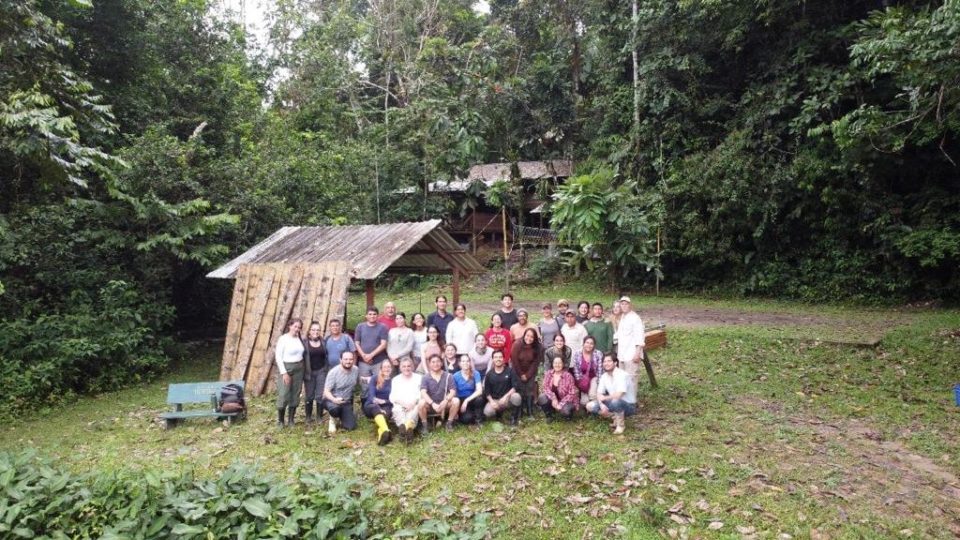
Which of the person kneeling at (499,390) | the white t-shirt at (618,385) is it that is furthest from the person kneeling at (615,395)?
the person kneeling at (499,390)

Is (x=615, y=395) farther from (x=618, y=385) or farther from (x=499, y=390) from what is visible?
(x=499, y=390)

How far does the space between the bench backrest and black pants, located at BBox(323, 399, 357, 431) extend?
67.2 inches

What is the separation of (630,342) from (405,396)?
9.80 ft

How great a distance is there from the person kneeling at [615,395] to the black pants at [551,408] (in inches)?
10.0

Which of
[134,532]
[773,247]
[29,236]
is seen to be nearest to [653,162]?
[773,247]

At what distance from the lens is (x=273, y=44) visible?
27969 mm

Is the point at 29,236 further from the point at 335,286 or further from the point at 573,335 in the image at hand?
the point at 573,335

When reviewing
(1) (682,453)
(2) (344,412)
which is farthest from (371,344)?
(1) (682,453)

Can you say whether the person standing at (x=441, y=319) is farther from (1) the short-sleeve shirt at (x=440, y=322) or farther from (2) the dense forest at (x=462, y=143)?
(2) the dense forest at (x=462, y=143)

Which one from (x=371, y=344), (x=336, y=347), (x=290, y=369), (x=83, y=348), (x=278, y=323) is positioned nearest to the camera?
(x=290, y=369)

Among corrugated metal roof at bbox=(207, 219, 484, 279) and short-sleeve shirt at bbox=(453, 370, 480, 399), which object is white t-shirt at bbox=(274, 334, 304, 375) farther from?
short-sleeve shirt at bbox=(453, 370, 480, 399)

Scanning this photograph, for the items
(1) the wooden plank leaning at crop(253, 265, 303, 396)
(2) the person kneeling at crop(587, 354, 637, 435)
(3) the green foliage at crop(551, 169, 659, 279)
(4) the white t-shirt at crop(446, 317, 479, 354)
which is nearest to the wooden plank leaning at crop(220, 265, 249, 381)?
(1) the wooden plank leaning at crop(253, 265, 303, 396)

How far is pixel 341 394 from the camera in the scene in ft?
28.0

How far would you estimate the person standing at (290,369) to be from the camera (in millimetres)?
8625
